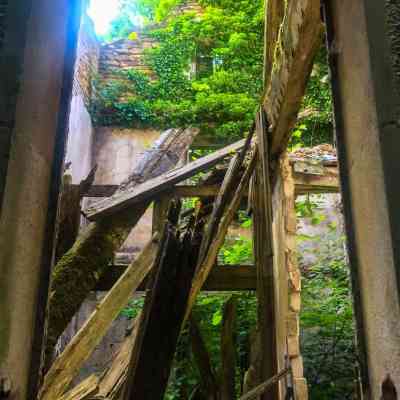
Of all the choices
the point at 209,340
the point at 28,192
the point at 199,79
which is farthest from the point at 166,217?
the point at 199,79

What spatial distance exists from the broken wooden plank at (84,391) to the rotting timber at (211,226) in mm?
14

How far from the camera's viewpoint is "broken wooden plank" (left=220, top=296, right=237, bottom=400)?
18.0 ft

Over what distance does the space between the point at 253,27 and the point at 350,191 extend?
9.65 meters

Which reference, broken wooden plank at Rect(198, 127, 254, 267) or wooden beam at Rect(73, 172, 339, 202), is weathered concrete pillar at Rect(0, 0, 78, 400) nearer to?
broken wooden plank at Rect(198, 127, 254, 267)

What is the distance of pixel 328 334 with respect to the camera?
7086 millimetres

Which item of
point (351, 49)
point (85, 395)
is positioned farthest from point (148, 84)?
point (351, 49)

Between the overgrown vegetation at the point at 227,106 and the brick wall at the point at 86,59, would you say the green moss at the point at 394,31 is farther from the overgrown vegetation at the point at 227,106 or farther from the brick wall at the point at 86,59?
the brick wall at the point at 86,59

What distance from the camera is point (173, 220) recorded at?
8.12 feet

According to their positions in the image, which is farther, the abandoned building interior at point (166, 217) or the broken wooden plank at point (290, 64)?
the broken wooden plank at point (290, 64)

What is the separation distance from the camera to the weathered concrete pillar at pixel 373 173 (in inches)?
54.7

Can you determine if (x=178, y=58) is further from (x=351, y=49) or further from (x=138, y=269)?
(x=351, y=49)

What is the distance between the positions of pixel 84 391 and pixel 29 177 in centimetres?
243

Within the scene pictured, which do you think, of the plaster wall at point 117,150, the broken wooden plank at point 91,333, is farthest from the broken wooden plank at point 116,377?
the plaster wall at point 117,150

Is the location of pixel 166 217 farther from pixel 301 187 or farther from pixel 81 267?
pixel 301 187
